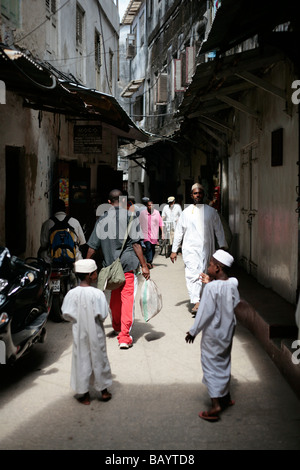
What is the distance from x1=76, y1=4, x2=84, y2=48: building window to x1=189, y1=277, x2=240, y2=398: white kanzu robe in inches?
501

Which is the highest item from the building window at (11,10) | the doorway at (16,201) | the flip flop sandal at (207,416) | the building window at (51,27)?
the building window at (51,27)

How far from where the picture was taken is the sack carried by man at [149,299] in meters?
6.84

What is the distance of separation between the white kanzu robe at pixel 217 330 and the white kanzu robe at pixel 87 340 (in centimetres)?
84

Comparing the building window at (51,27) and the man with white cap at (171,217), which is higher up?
the building window at (51,27)

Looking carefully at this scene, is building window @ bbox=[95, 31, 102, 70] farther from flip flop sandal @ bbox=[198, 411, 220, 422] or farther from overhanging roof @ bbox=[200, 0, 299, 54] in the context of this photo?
flip flop sandal @ bbox=[198, 411, 220, 422]

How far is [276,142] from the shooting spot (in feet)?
25.4

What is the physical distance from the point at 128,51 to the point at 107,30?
564 inches

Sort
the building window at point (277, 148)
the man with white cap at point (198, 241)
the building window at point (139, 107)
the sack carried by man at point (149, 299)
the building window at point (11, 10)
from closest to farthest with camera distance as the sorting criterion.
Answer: the sack carried by man at point (149, 299), the building window at point (277, 148), the man with white cap at point (198, 241), the building window at point (11, 10), the building window at point (139, 107)

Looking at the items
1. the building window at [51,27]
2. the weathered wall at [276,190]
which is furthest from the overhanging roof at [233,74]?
the building window at [51,27]

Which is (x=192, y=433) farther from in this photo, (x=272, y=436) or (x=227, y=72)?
(x=227, y=72)

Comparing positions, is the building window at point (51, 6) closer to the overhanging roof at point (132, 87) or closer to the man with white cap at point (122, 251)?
the man with white cap at point (122, 251)

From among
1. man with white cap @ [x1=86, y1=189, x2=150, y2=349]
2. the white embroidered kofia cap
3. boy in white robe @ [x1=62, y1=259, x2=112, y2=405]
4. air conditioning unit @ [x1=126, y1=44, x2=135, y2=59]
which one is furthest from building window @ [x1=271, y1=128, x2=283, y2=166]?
air conditioning unit @ [x1=126, y1=44, x2=135, y2=59]

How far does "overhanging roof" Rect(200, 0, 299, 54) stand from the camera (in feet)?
17.9

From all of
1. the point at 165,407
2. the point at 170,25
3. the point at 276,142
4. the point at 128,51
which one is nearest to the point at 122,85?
the point at 128,51
